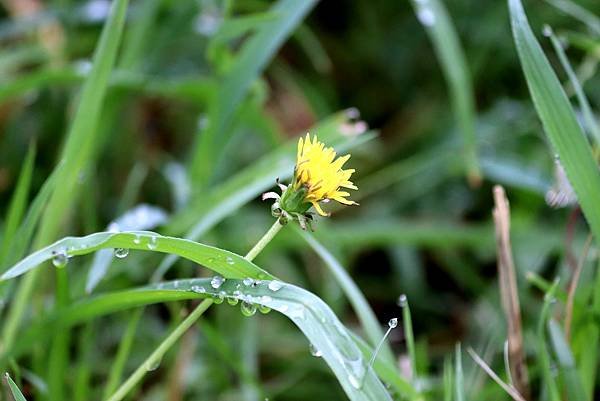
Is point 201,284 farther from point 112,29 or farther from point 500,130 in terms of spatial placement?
point 500,130

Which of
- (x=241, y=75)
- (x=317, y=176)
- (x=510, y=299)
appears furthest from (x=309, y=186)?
(x=241, y=75)

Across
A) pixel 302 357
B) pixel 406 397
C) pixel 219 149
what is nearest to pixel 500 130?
pixel 302 357

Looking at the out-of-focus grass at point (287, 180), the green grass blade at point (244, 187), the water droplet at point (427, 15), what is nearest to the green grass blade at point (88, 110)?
the out-of-focus grass at point (287, 180)

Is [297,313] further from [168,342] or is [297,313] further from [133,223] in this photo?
[133,223]

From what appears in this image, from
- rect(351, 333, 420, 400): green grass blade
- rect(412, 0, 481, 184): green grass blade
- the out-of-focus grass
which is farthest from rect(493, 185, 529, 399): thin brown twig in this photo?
rect(412, 0, 481, 184): green grass blade

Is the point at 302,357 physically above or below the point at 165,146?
below

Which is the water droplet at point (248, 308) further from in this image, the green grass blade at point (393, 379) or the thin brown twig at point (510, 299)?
the thin brown twig at point (510, 299)

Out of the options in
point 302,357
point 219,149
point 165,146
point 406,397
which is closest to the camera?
point 406,397
